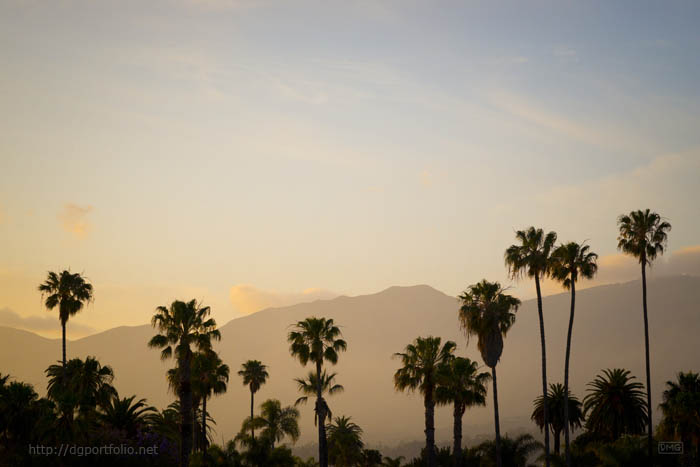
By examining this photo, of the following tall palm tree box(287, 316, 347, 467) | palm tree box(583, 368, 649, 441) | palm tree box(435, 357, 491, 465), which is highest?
tall palm tree box(287, 316, 347, 467)

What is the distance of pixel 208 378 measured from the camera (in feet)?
232

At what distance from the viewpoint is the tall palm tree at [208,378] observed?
6153 cm

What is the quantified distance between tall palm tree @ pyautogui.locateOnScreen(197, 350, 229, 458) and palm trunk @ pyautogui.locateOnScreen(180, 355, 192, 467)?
144 inches

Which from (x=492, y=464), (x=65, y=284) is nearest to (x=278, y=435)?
(x=492, y=464)

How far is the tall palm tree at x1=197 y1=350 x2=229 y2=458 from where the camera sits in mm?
61531

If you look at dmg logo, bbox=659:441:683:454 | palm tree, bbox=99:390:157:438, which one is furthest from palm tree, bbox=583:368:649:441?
palm tree, bbox=99:390:157:438

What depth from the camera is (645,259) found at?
65.1 metres

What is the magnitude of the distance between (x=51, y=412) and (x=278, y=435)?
44.9 meters

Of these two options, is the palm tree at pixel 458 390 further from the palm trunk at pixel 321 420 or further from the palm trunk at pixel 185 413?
the palm trunk at pixel 185 413

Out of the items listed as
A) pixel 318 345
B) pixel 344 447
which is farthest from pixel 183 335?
pixel 344 447

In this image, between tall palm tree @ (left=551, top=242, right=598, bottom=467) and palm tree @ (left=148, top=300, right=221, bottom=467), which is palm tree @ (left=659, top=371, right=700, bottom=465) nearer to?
tall palm tree @ (left=551, top=242, right=598, bottom=467)

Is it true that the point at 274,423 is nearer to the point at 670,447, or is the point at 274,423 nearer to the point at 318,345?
the point at 318,345

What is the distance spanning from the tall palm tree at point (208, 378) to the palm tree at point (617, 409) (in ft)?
132

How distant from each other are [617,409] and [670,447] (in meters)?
15.1
